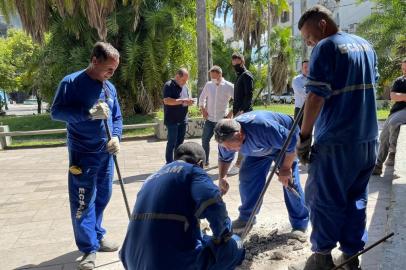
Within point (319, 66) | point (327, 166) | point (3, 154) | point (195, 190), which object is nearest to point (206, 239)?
point (195, 190)

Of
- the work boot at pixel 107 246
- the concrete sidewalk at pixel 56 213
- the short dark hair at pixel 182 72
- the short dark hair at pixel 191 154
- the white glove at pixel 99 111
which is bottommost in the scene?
the concrete sidewalk at pixel 56 213

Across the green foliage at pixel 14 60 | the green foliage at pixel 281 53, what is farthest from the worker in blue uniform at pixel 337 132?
the green foliage at pixel 14 60

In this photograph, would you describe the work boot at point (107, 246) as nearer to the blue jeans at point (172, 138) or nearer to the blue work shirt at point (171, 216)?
the blue work shirt at point (171, 216)

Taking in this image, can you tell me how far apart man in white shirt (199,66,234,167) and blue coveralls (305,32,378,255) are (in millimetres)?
4522

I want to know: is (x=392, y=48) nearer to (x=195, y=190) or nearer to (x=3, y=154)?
(x=3, y=154)

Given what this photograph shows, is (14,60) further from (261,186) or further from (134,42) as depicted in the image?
(261,186)

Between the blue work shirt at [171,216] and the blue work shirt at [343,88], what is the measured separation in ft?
2.98

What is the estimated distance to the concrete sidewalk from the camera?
408cm

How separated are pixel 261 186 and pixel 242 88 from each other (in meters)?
3.20

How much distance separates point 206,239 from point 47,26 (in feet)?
47.2

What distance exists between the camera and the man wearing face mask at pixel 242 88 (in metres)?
7.04

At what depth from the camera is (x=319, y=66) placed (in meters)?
2.75

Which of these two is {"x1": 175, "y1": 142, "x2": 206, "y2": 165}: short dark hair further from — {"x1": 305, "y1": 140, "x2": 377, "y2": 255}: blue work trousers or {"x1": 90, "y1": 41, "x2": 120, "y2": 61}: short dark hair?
{"x1": 90, "y1": 41, "x2": 120, "y2": 61}: short dark hair

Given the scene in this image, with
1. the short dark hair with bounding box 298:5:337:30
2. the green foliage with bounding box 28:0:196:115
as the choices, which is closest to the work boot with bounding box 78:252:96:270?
the short dark hair with bounding box 298:5:337:30
